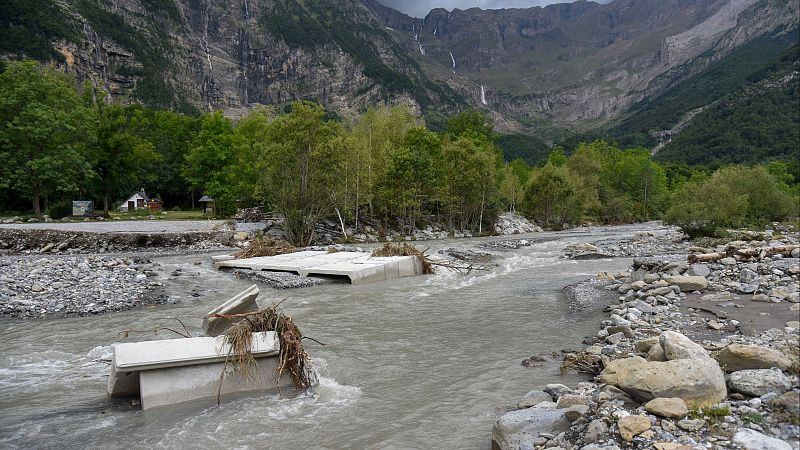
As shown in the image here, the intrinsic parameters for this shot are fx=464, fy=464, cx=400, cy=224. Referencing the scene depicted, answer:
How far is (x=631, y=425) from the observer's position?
15.7 feet

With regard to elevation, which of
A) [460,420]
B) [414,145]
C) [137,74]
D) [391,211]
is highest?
[137,74]

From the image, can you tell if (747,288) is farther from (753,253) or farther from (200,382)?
(200,382)

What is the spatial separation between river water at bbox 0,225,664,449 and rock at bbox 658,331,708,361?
207cm

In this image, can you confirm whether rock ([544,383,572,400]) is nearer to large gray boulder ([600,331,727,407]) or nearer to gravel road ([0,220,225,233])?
large gray boulder ([600,331,727,407])

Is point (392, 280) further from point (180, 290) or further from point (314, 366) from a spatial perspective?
point (314, 366)

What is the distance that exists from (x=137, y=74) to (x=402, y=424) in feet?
666

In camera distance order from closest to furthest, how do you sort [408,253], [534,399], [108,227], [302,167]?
[534,399]
[408,253]
[108,227]
[302,167]

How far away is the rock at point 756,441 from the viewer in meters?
3.93

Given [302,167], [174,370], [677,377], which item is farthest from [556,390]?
[302,167]

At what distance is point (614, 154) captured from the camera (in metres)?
95.3

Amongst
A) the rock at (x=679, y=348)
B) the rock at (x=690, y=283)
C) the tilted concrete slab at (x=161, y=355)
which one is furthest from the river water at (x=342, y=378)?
the rock at (x=690, y=283)

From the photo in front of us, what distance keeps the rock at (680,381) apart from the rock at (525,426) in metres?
0.96

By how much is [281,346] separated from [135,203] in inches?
2574

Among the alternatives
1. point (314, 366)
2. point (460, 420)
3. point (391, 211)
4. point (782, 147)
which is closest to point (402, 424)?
point (460, 420)
